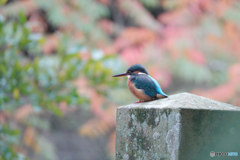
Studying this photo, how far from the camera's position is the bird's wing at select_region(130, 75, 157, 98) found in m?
1.50

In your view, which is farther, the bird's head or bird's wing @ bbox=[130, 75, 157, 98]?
the bird's head

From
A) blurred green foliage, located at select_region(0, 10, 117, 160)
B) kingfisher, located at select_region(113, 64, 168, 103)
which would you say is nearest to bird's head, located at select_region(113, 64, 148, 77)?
kingfisher, located at select_region(113, 64, 168, 103)

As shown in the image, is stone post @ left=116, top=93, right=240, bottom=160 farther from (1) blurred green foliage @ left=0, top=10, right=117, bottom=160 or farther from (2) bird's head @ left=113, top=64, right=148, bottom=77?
(1) blurred green foliage @ left=0, top=10, right=117, bottom=160

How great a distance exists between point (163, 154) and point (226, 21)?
5.50m

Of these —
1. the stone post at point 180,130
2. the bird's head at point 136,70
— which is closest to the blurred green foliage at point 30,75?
the bird's head at point 136,70

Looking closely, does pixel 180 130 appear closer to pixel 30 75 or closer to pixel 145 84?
pixel 145 84

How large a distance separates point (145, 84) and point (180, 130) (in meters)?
0.46

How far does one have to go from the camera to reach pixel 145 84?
1.54m

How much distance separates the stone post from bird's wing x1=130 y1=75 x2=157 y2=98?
0.63ft

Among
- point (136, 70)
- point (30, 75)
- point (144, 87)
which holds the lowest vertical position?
point (144, 87)

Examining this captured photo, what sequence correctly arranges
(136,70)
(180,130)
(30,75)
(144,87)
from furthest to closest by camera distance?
(30,75)
(136,70)
(144,87)
(180,130)

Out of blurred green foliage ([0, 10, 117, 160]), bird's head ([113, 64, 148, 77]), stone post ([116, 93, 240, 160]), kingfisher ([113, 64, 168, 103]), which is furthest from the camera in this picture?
blurred green foliage ([0, 10, 117, 160])

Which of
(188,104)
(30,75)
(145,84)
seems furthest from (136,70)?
(30,75)

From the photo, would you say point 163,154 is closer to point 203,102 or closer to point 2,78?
point 203,102
